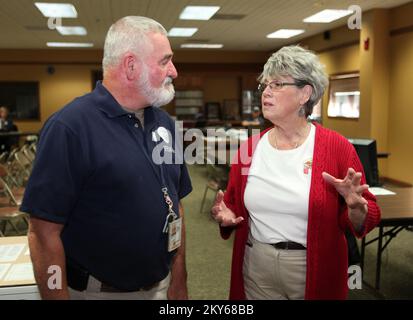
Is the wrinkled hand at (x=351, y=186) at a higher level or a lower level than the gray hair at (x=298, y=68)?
lower

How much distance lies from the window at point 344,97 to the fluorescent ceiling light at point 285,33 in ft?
4.82

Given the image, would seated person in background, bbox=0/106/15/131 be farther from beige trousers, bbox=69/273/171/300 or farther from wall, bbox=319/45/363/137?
beige trousers, bbox=69/273/171/300

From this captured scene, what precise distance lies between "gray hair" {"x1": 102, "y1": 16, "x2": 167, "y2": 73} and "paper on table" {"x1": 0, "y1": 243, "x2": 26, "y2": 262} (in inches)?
41.3

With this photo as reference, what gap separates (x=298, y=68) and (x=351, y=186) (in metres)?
0.55

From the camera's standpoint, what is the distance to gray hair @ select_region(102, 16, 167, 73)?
1.37 m

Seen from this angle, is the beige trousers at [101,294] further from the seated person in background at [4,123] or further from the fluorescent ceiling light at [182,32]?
the seated person in background at [4,123]

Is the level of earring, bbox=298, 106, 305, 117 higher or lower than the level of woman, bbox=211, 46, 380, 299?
higher

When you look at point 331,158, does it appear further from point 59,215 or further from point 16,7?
point 16,7

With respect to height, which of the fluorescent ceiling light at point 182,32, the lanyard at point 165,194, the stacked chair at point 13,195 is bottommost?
Answer: the stacked chair at point 13,195

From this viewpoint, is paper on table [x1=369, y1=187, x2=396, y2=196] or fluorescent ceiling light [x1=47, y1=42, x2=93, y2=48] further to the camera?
fluorescent ceiling light [x1=47, y1=42, x2=93, y2=48]

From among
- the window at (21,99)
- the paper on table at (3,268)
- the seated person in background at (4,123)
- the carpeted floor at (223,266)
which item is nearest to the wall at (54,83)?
the window at (21,99)

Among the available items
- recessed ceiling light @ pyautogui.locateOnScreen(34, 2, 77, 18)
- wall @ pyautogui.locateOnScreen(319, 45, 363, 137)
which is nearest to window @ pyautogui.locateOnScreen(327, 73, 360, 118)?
wall @ pyautogui.locateOnScreen(319, 45, 363, 137)

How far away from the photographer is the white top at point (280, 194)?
1621 millimetres

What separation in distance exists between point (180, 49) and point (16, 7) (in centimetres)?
707
